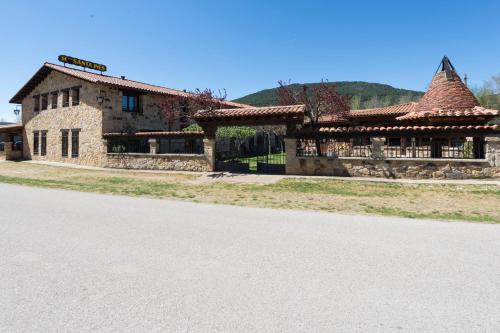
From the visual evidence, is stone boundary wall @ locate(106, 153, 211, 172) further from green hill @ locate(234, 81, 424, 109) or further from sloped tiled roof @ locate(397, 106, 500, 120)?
green hill @ locate(234, 81, 424, 109)

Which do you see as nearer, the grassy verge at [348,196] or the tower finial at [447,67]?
the grassy verge at [348,196]

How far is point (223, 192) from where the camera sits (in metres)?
10.9

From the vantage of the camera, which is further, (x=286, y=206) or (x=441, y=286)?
(x=286, y=206)

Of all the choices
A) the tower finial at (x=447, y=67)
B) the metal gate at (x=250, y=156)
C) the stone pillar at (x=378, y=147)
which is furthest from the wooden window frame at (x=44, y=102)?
the tower finial at (x=447, y=67)

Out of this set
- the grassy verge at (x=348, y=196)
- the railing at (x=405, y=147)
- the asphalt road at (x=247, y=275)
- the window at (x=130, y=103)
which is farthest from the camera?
the window at (x=130, y=103)

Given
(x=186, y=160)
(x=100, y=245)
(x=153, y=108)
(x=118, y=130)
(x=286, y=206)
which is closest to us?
(x=100, y=245)

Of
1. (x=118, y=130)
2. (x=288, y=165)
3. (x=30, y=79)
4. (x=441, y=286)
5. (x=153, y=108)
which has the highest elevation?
(x=30, y=79)

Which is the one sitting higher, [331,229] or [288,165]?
[288,165]

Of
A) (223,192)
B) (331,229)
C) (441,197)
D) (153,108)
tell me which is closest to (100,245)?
(331,229)

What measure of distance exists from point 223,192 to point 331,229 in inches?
223

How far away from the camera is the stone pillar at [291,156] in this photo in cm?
1485

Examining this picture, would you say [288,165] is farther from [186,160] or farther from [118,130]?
[118,130]

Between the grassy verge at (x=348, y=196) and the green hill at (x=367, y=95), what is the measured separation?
5433cm

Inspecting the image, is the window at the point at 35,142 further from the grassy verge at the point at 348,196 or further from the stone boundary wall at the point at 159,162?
the grassy verge at the point at 348,196
